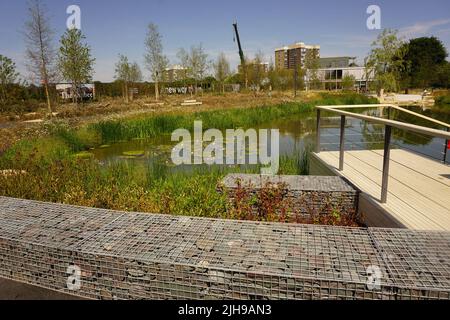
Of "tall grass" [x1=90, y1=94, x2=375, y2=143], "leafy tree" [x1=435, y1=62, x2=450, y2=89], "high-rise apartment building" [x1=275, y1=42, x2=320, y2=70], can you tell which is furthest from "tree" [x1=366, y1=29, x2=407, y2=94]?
"high-rise apartment building" [x1=275, y1=42, x2=320, y2=70]

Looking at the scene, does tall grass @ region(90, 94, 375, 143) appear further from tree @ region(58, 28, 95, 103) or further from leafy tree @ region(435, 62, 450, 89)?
leafy tree @ region(435, 62, 450, 89)

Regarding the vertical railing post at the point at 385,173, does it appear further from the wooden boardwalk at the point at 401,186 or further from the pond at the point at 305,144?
the pond at the point at 305,144

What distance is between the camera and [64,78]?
19781 millimetres

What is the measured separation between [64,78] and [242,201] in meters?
19.7

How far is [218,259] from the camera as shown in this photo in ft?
5.75

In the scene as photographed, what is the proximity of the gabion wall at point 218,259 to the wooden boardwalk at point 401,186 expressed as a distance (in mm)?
847

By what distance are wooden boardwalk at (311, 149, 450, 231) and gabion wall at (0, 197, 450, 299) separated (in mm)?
847

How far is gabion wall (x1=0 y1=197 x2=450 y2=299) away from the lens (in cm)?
156

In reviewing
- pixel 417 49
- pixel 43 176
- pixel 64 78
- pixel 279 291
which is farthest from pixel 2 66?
pixel 417 49

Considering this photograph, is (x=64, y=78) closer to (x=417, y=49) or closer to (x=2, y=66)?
(x=2, y=66)

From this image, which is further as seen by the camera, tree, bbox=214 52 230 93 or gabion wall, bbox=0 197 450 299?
tree, bbox=214 52 230 93

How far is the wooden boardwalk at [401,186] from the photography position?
282 centimetres

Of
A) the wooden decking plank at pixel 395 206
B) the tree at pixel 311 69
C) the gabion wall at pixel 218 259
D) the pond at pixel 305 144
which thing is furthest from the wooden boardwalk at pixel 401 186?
the tree at pixel 311 69

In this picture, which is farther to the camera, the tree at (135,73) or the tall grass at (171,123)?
the tree at (135,73)
